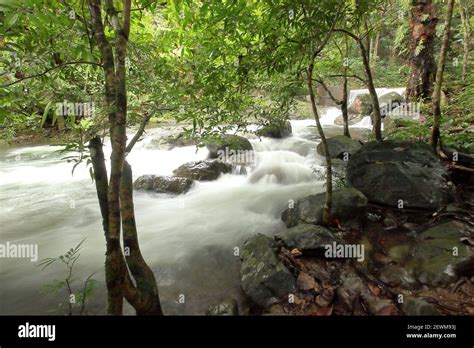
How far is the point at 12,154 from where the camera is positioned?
582 inches

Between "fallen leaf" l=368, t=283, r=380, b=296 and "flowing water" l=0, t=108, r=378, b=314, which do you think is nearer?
"fallen leaf" l=368, t=283, r=380, b=296

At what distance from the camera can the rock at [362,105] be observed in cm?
1767

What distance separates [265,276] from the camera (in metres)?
3.91

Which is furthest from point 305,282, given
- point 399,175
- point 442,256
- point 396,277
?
point 399,175

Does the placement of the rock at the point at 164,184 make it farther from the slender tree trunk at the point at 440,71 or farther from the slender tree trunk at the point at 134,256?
the slender tree trunk at the point at 440,71

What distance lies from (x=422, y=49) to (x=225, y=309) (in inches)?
400

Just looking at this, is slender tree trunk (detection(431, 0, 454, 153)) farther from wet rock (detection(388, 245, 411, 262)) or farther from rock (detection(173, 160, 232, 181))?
rock (detection(173, 160, 232, 181))

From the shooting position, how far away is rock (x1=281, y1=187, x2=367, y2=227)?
500 cm

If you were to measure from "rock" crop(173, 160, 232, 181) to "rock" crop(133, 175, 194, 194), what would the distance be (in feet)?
1.90

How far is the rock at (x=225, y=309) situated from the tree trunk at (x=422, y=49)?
953cm

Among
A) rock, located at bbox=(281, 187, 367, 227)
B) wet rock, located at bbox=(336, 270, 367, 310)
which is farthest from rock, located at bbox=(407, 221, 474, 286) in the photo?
rock, located at bbox=(281, 187, 367, 227)

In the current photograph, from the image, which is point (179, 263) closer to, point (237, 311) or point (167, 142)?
Answer: point (237, 311)

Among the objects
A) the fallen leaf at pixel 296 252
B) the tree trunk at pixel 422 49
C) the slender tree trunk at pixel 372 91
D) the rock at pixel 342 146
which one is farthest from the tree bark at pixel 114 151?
the tree trunk at pixel 422 49

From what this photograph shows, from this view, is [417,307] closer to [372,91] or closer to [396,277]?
[396,277]
